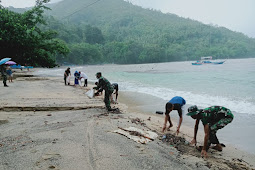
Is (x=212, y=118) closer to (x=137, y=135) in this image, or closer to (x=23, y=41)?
(x=137, y=135)

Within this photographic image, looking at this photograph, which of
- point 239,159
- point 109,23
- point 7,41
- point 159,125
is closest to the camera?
point 239,159

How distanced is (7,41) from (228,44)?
132432mm

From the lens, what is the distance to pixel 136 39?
137000 mm

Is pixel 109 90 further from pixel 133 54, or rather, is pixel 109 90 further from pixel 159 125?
pixel 133 54

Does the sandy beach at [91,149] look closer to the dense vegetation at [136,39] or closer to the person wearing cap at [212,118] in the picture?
the person wearing cap at [212,118]

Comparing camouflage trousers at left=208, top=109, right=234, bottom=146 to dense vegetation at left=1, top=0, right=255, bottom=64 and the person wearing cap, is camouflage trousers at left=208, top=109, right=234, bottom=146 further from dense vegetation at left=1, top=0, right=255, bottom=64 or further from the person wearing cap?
dense vegetation at left=1, top=0, right=255, bottom=64

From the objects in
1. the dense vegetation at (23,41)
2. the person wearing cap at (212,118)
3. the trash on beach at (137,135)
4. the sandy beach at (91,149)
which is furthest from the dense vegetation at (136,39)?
the person wearing cap at (212,118)

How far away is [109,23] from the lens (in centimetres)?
16788

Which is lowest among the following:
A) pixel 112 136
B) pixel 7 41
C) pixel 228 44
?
pixel 112 136

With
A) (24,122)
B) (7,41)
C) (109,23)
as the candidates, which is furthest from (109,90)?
(109,23)

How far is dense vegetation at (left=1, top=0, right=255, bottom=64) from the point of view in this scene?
9362 cm

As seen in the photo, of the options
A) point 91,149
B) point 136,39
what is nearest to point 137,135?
point 91,149

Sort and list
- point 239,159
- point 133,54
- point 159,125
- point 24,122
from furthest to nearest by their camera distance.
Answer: point 133,54, point 159,125, point 24,122, point 239,159

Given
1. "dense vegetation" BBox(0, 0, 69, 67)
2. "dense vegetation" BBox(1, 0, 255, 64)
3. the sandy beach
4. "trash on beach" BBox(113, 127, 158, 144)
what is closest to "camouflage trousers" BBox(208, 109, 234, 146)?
the sandy beach
